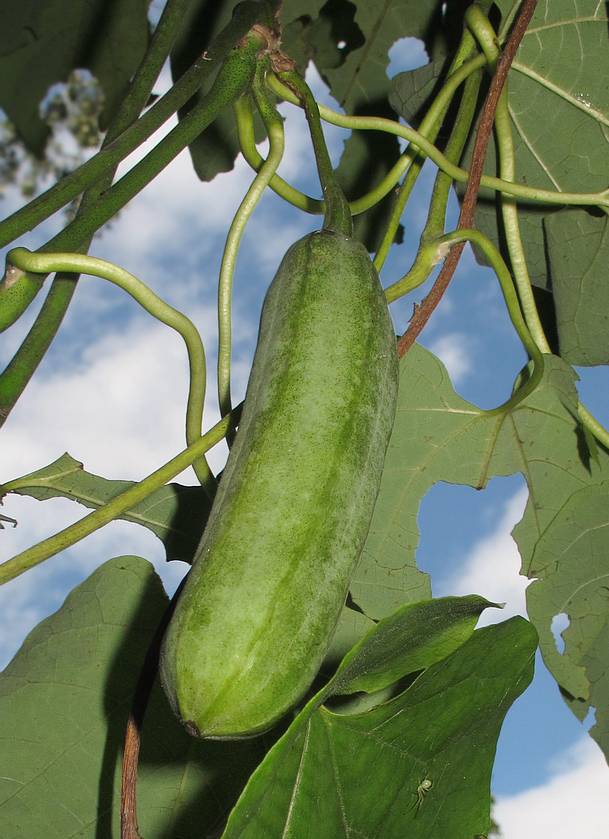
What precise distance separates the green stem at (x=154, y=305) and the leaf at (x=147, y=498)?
0.10 metres

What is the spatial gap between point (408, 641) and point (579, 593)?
1.43 ft

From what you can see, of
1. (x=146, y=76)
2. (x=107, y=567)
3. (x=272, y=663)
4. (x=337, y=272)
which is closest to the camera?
(x=272, y=663)

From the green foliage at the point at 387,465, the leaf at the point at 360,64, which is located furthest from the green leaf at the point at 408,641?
the leaf at the point at 360,64

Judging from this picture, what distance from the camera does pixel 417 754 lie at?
69 centimetres

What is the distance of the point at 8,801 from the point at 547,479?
→ 783 mm

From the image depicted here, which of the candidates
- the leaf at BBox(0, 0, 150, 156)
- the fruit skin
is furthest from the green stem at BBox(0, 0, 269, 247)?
the leaf at BBox(0, 0, 150, 156)

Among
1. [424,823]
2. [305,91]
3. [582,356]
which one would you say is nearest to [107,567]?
[424,823]

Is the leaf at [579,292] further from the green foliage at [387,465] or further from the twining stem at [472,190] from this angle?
the twining stem at [472,190]

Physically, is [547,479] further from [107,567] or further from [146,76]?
[146,76]

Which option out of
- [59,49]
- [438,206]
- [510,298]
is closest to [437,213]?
[438,206]

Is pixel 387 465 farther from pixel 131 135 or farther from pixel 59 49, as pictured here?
pixel 59 49

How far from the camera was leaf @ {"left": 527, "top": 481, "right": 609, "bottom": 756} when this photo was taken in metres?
0.99

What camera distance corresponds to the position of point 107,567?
923 mm

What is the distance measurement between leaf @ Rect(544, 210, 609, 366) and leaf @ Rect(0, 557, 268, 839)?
71cm
